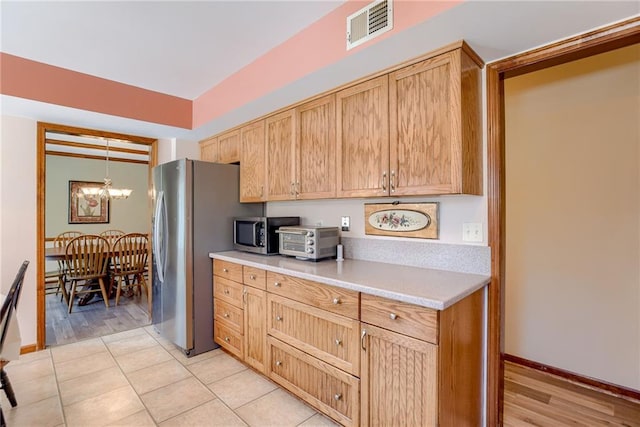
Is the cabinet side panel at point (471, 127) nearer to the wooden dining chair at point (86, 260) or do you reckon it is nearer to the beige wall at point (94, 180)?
the wooden dining chair at point (86, 260)

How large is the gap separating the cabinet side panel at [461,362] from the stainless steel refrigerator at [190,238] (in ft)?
7.06

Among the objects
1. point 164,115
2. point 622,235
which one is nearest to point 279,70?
point 164,115

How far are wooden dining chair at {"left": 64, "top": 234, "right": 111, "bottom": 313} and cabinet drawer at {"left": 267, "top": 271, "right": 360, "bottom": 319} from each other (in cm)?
326

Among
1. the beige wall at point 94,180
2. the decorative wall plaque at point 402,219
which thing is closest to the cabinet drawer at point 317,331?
the decorative wall plaque at point 402,219

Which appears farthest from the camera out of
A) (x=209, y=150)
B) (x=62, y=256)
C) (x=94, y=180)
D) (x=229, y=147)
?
(x=94, y=180)

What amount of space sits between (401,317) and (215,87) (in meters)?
2.61

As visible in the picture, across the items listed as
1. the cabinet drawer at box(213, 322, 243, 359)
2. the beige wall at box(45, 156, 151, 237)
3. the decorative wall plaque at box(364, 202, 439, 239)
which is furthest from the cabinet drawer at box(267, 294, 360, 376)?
the beige wall at box(45, 156, 151, 237)

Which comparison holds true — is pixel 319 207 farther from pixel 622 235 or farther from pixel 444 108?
pixel 622 235

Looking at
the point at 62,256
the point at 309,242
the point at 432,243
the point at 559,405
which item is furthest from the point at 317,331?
the point at 62,256

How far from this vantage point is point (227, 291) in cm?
270

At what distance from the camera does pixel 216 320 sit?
2859 millimetres

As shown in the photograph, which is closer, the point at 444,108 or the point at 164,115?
the point at 444,108

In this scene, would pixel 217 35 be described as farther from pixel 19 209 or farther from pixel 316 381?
pixel 19 209

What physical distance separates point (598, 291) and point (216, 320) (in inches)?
120
